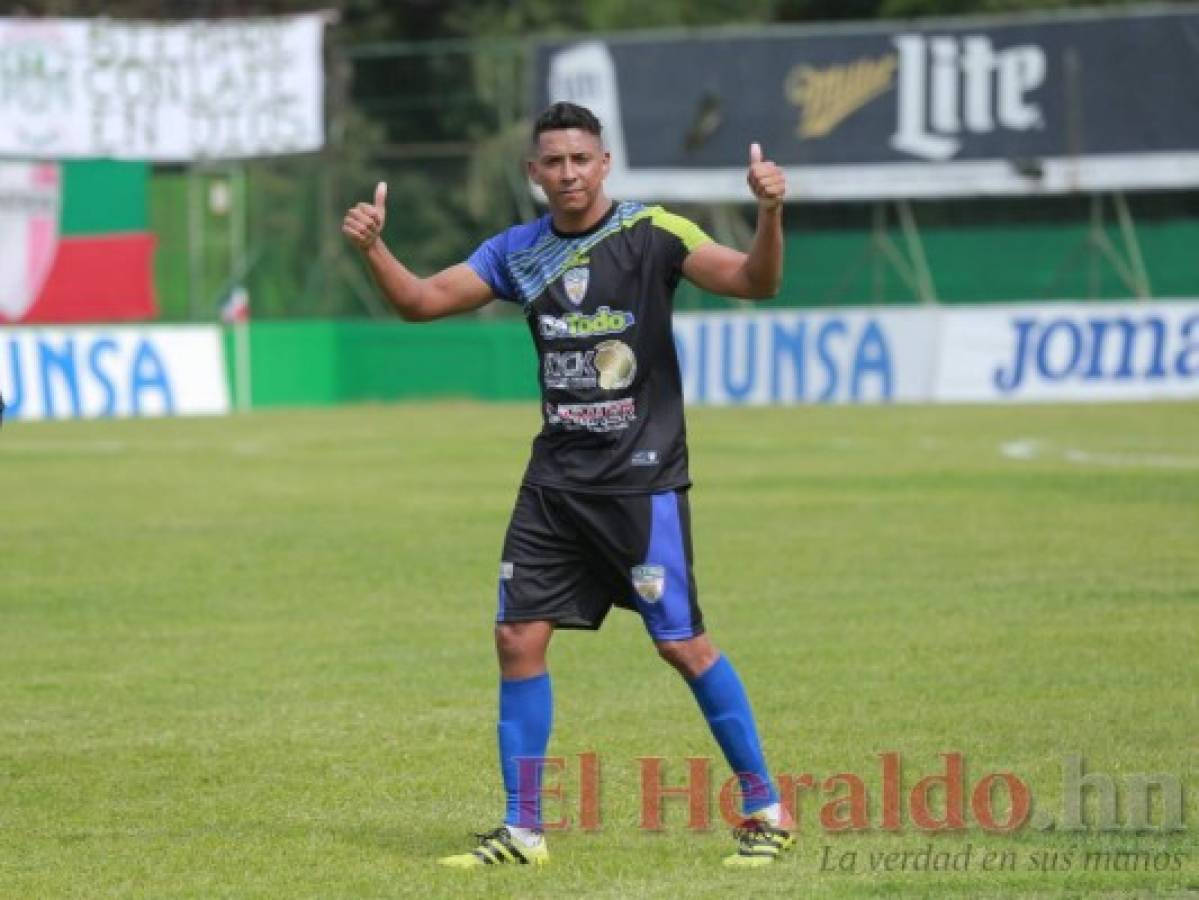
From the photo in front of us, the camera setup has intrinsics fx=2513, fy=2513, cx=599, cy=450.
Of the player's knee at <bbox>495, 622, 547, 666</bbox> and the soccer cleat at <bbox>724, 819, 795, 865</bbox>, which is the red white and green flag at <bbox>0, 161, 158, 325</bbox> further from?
the soccer cleat at <bbox>724, 819, 795, 865</bbox>

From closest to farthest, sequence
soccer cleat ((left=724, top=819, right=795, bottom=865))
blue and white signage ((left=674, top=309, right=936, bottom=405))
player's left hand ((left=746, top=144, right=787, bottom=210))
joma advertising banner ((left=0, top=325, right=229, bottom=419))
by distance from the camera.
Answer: player's left hand ((left=746, top=144, right=787, bottom=210)), soccer cleat ((left=724, top=819, right=795, bottom=865)), joma advertising banner ((left=0, top=325, right=229, bottom=419)), blue and white signage ((left=674, top=309, right=936, bottom=405))

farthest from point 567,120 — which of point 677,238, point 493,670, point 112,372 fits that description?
point 112,372

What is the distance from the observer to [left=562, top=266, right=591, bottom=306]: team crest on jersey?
7395 millimetres

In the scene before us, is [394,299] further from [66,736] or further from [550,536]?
[66,736]

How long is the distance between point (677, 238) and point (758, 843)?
178 cm

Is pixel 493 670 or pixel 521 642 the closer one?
pixel 521 642

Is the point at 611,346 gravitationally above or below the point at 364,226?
below

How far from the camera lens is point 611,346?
7391mm

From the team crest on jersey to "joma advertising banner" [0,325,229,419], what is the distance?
2538 centimetres

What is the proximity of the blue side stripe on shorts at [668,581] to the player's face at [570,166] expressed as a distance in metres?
0.91

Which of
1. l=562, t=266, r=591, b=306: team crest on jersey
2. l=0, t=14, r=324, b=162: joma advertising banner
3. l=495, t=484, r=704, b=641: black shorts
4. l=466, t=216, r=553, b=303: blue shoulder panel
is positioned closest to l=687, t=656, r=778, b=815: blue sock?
l=495, t=484, r=704, b=641: black shorts

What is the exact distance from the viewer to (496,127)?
43844mm

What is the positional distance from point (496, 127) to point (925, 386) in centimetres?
1239

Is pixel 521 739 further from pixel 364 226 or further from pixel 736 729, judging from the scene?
pixel 364 226
